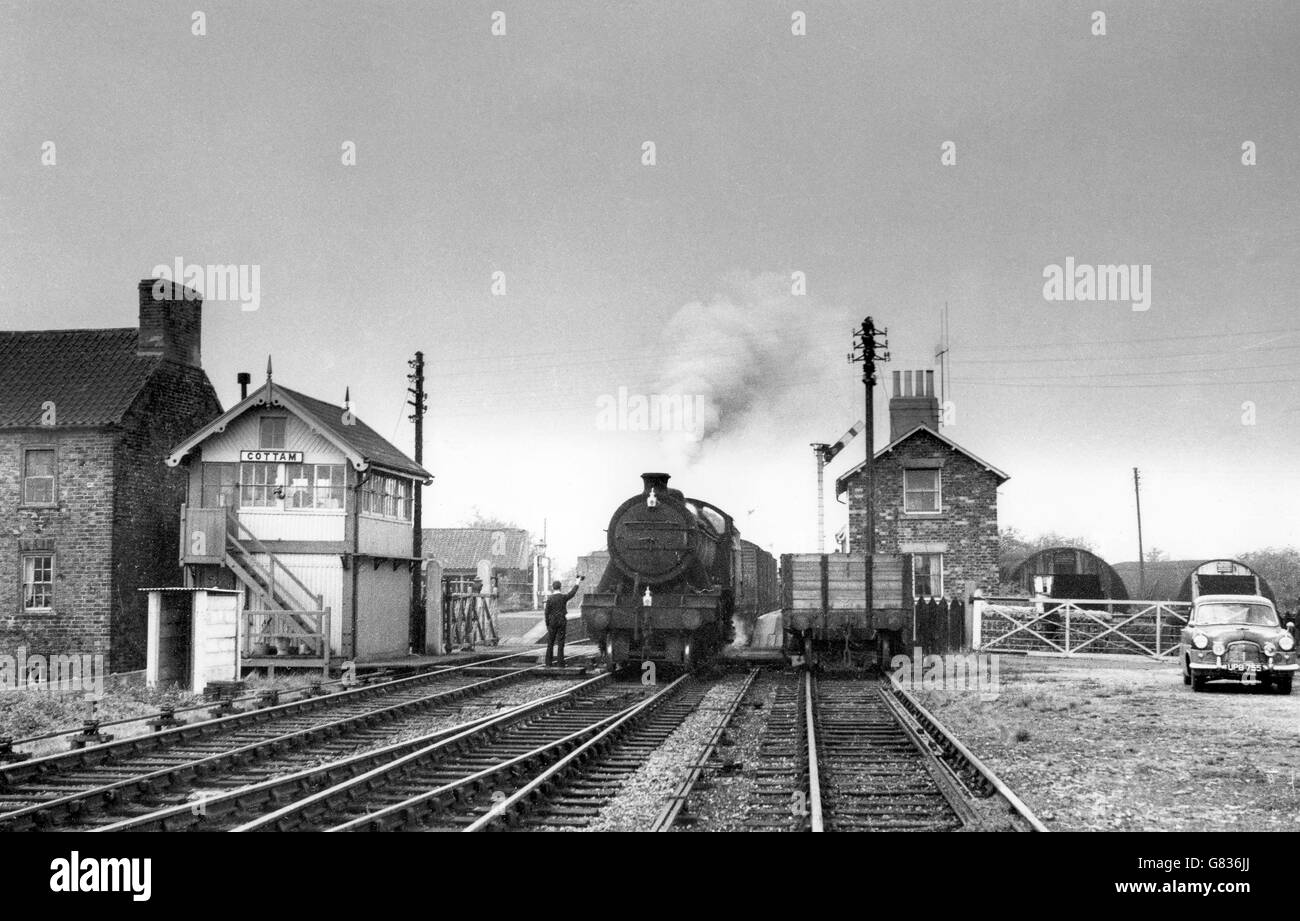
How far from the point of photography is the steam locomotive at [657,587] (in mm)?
20656

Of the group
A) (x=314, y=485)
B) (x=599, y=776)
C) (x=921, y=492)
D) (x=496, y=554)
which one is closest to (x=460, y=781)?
(x=599, y=776)

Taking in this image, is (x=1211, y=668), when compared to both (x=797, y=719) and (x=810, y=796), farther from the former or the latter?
(x=810, y=796)

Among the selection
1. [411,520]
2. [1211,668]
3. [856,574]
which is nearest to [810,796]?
[1211,668]

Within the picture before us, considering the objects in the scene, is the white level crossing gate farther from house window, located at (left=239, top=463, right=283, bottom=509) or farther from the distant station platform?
house window, located at (left=239, top=463, right=283, bottom=509)

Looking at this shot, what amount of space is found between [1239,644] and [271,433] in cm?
1824

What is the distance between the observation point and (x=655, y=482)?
69.4 ft

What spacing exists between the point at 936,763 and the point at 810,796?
225cm

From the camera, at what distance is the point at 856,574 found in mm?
21797

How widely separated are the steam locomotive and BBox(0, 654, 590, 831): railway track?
455cm

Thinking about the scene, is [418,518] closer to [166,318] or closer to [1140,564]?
[166,318]

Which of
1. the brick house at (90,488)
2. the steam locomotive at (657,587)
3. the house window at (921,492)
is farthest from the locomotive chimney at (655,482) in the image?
→ the house window at (921,492)

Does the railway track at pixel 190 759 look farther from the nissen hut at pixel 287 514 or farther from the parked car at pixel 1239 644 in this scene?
the parked car at pixel 1239 644

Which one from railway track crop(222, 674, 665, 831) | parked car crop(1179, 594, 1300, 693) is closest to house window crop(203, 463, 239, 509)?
railway track crop(222, 674, 665, 831)

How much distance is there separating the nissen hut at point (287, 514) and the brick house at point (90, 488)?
1.52 m
